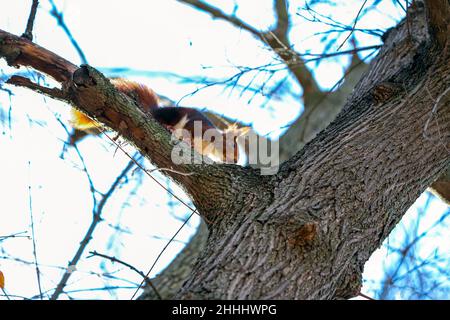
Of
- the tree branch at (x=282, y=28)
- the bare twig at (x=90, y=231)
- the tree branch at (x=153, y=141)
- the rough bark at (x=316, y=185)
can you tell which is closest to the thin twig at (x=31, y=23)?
the rough bark at (x=316, y=185)

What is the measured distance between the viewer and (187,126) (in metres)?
4.80

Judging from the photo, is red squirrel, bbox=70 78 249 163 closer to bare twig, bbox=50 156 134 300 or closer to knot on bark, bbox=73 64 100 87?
bare twig, bbox=50 156 134 300

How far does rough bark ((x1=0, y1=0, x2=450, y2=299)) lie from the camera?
2078 mm

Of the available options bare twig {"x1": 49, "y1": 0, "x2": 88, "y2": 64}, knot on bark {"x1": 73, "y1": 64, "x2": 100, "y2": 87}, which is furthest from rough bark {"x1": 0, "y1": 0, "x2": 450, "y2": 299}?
bare twig {"x1": 49, "y1": 0, "x2": 88, "y2": 64}

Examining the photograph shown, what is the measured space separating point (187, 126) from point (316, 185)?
2543 millimetres

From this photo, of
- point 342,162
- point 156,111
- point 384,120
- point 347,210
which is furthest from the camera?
point 156,111

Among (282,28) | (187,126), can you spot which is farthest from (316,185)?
(282,28)

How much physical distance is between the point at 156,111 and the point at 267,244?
2529 millimetres

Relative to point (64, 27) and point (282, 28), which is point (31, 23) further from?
point (282, 28)

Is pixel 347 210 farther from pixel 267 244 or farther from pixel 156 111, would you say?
pixel 156 111

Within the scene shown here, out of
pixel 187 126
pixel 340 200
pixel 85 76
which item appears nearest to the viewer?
pixel 340 200

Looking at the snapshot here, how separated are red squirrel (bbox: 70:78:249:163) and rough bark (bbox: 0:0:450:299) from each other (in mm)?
1194
